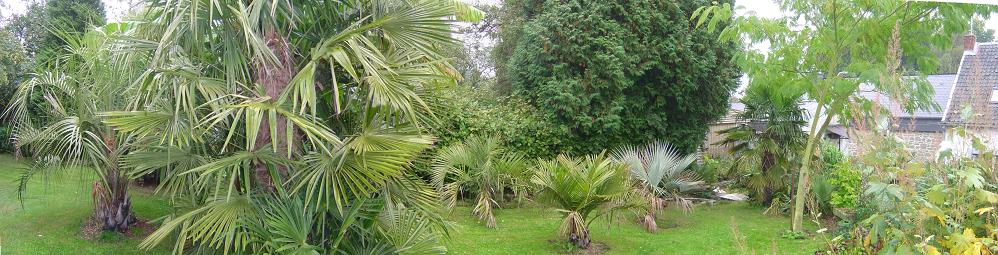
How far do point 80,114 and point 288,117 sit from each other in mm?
2832

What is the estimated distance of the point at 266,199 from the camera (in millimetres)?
4129

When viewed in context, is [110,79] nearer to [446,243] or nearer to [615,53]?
[446,243]

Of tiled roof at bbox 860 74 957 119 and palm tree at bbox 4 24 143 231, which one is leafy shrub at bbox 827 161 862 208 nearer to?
tiled roof at bbox 860 74 957 119

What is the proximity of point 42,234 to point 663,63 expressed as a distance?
8897mm

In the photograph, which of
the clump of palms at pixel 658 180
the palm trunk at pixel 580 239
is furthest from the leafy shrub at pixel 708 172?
the palm trunk at pixel 580 239

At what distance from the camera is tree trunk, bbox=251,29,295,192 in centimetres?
431

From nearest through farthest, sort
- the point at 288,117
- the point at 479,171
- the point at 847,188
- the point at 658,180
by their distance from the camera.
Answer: the point at 288,117 < the point at 847,188 < the point at 658,180 < the point at 479,171

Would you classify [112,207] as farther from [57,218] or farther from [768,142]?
[768,142]

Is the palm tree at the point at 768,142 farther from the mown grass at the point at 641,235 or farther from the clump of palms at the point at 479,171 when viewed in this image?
the clump of palms at the point at 479,171

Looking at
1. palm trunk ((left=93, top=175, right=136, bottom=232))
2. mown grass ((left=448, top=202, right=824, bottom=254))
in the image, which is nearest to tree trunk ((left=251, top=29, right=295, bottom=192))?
mown grass ((left=448, top=202, right=824, bottom=254))

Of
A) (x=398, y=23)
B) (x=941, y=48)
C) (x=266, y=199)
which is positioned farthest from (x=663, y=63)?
(x=266, y=199)

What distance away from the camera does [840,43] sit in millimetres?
6723

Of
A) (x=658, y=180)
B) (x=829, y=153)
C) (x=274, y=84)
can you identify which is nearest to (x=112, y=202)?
(x=274, y=84)

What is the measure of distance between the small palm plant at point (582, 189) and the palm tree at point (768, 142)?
3961 millimetres
